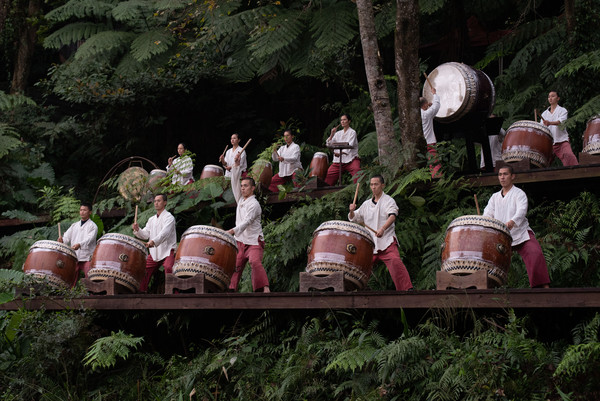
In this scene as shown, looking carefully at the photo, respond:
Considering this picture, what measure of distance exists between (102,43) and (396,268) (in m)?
11.0

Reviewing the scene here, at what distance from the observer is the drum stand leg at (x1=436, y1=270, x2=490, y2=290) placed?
782cm

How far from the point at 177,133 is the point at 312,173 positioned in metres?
6.63

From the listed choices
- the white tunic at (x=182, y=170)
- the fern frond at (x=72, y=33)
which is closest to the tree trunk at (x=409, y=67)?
the white tunic at (x=182, y=170)

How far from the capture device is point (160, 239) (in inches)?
415

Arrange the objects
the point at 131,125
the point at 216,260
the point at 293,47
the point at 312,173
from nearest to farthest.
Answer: the point at 216,260 → the point at 312,173 → the point at 293,47 → the point at 131,125

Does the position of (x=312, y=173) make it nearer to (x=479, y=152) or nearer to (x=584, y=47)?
(x=479, y=152)

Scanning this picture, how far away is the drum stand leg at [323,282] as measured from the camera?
28.0 ft

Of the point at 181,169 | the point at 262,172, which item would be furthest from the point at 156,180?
the point at 262,172

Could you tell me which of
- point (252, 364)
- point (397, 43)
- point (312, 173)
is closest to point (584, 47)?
point (397, 43)

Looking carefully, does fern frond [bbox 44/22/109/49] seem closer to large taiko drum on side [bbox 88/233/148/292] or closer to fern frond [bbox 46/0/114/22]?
fern frond [bbox 46/0/114/22]

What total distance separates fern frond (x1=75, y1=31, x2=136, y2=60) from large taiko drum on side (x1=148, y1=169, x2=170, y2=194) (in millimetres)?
3796

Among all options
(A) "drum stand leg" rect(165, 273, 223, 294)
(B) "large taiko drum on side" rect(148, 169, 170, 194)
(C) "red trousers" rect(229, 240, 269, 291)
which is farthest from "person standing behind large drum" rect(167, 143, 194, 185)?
(A) "drum stand leg" rect(165, 273, 223, 294)

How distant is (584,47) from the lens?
13445mm

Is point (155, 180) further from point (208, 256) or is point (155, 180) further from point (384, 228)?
point (384, 228)
